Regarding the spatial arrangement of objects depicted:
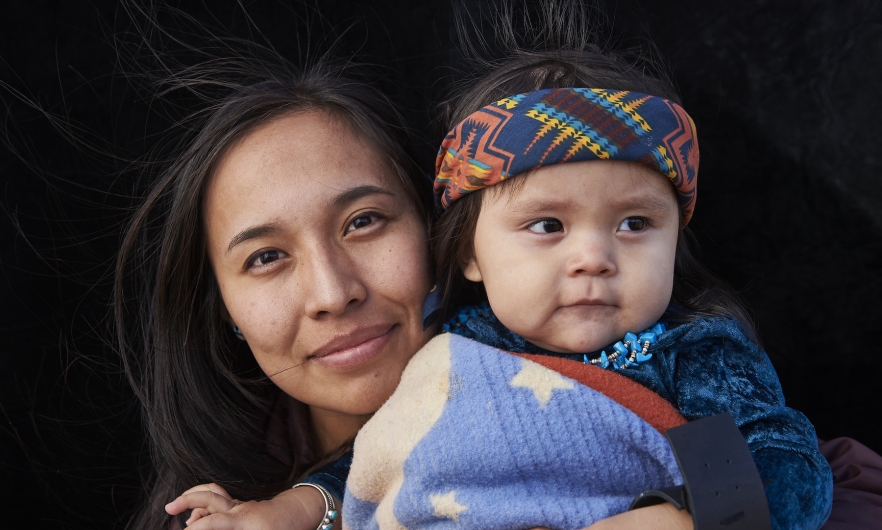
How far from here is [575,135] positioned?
5.23ft

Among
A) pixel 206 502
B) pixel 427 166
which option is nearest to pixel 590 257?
pixel 427 166

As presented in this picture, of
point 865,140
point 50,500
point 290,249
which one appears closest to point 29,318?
point 50,500

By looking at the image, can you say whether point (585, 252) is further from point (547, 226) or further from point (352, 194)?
point (352, 194)

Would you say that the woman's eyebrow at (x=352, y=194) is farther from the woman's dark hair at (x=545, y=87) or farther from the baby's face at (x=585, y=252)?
the baby's face at (x=585, y=252)

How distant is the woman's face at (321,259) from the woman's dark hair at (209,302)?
8 centimetres

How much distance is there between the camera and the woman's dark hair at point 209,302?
2.09 m

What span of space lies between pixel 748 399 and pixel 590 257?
1.40 feet

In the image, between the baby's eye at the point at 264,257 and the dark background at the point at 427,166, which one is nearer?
the baby's eye at the point at 264,257

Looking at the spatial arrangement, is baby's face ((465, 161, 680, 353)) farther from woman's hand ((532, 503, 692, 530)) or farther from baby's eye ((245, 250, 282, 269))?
baby's eye ((245, 250, 282, 269))

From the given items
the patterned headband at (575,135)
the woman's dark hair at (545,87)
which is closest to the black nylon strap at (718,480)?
the woman's dark hair at (545,87)

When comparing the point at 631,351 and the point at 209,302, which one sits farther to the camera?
the point at 209,302

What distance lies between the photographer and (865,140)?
2367 mm

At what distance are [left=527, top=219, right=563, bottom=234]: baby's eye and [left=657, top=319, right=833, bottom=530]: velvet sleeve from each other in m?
0.34

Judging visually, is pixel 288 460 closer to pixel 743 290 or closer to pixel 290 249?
pixel 290 249
